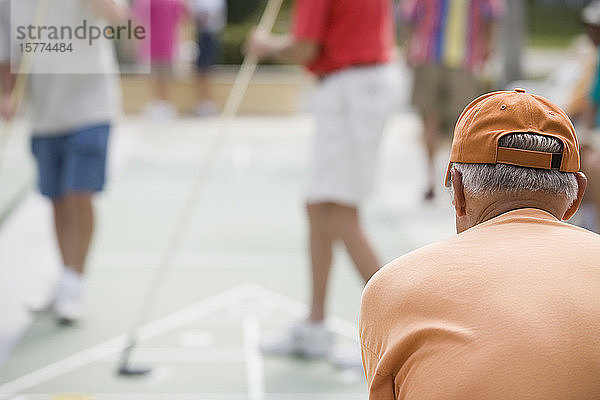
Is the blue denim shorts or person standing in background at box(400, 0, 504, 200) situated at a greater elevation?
person standing in background at box(400, 0, 504, 200)

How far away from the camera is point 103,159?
4309mm

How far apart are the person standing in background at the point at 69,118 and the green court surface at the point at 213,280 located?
Result: 357 mm

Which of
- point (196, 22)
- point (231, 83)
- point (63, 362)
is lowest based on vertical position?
point (63, 362)

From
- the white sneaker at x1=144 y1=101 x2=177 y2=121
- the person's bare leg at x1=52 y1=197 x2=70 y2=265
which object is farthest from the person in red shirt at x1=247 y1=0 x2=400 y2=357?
the white sneaker at x1=144 y1=101 x2=177 y2=121

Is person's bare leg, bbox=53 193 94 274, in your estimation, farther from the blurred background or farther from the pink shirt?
the pink shirt

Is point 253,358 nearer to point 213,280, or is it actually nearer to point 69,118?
point 213,280

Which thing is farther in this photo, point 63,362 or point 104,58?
point 104,58

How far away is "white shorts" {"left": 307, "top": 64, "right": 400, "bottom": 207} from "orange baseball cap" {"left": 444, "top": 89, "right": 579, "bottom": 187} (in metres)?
2.04

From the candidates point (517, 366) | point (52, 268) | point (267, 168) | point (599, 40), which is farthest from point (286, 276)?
point (517, 366)

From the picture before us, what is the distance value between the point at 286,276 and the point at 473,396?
12.1ft

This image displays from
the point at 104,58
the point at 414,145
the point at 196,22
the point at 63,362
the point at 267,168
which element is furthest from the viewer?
the point at 196,22

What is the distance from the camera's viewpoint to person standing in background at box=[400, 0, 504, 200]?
22.5ft

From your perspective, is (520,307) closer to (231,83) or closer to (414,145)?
(414,145)

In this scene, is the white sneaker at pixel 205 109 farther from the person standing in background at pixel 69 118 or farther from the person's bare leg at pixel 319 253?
the person's bare leg at pixel 319 253
